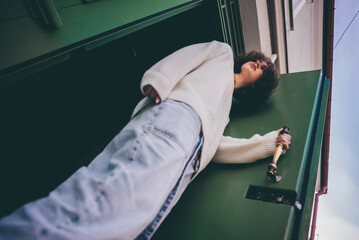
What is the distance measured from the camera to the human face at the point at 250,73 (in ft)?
4.81

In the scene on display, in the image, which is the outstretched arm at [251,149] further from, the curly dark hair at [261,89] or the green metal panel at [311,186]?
the curly dark hair at [261,89]

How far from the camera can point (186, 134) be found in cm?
80

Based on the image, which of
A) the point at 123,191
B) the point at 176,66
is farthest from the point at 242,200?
the point at 176,66

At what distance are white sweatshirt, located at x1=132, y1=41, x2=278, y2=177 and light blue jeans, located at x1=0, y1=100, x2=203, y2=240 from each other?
0.37ft

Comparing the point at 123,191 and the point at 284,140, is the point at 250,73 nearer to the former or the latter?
the point at 284,140

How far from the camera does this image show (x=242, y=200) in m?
0.85

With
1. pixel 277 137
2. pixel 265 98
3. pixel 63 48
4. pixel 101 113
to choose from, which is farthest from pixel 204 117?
pixel 101 113

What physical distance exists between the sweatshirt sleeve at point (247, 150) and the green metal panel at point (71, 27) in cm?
79

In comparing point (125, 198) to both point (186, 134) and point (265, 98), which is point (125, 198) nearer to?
point (186, 134)

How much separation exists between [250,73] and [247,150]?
2.23ft

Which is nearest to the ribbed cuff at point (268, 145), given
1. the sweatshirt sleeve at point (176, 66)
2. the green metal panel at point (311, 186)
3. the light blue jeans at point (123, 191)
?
the green metal panel at point (311, 186)

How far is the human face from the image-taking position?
1466 mm

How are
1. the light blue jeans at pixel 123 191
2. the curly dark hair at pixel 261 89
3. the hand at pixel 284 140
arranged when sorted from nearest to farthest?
1. the light blue jeans at pixel 123 191
2. the hand at pixel 284 140
3. the curly dark hair at pixel 261 89

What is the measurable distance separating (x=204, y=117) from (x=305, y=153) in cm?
54
